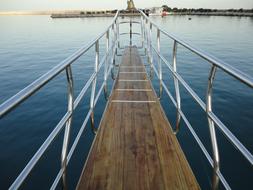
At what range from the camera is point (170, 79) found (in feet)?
36.3

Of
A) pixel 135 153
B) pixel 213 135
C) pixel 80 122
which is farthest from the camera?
pixel 80 122

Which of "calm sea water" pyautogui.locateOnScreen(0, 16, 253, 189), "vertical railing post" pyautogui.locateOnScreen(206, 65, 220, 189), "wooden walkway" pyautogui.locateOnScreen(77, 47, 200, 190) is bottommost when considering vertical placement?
"calm sea water" pyautogui.locateOnScreen(0, 16, 253, 189)

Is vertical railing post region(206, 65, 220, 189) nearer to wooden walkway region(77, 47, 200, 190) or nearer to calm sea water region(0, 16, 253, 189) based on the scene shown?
wooden walkway region(77, 47, 200, 190)

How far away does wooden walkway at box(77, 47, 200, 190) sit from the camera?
2092 mm

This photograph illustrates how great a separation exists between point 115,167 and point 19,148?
4420 millimetres

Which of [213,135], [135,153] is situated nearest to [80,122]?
[135,153]

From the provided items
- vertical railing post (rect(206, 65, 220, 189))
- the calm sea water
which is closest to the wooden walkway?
vertical railing post (rect(206, 65, 220, 189))

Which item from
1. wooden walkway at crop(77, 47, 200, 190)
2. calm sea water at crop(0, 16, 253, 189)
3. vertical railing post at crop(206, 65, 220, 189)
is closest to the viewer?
vertical railing post at crop(206, 65, 220, 189)

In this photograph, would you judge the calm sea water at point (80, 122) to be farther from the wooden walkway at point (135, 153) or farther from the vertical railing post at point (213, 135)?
the vertical railing post at point (213, 135)

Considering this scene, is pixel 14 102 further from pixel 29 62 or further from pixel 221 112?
pixel 29 62

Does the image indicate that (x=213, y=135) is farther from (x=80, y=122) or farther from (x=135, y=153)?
(x=80, y=122)

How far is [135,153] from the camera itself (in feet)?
8.31

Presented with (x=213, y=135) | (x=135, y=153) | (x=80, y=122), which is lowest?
(x=80, y=122)

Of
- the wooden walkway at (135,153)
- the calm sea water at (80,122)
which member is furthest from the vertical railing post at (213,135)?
the calm sea water at (80,122)
